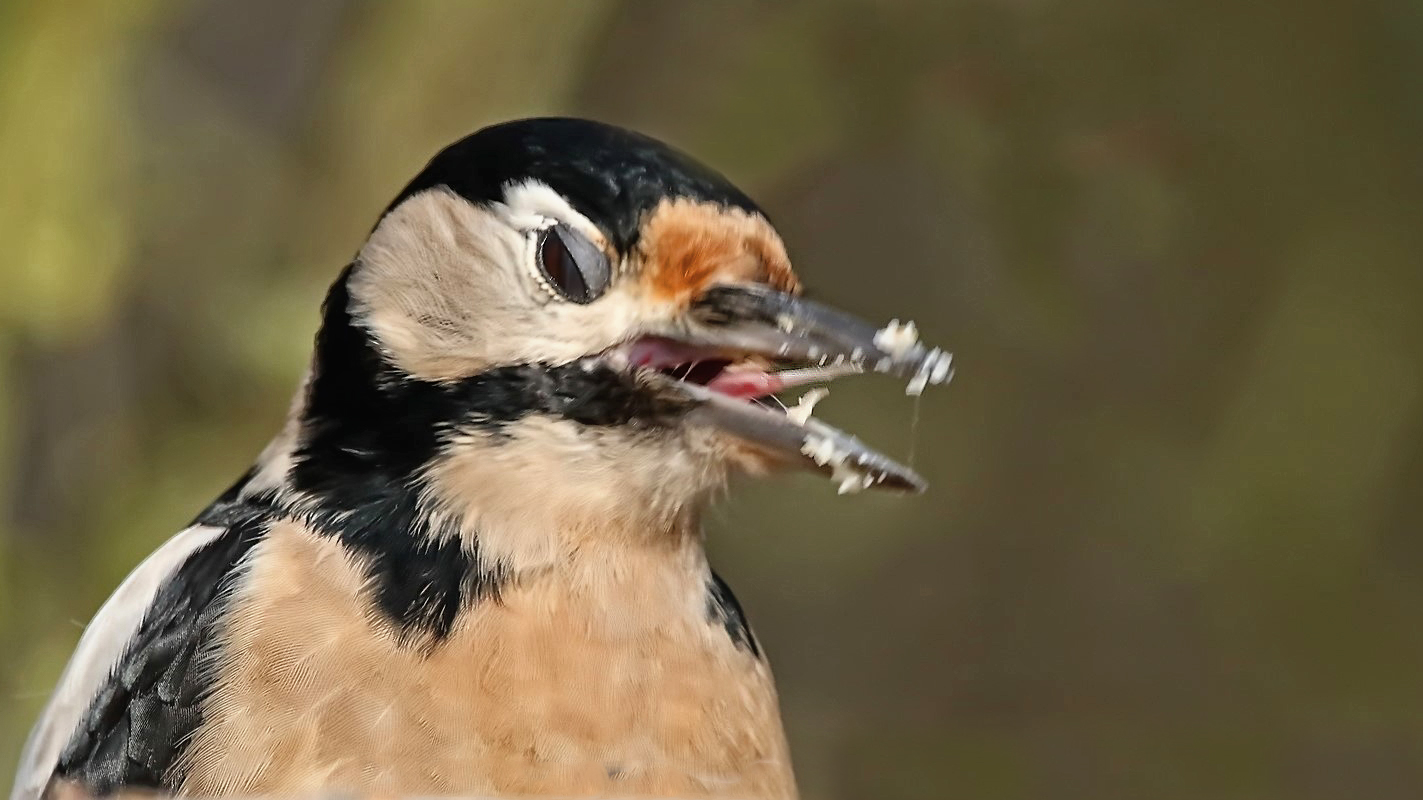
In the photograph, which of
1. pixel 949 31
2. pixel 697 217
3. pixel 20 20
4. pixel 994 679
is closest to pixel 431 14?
pixel 20 20

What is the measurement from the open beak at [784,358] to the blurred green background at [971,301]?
53cm

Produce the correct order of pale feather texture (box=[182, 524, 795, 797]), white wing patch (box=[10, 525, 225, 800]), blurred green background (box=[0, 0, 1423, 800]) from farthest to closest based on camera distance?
blurred green background (box=[0, 0, 1423, 800])
white wing patch (box=[10, 525, 225, 800])
pale feather texture (box=[182, 524, 795, 797])

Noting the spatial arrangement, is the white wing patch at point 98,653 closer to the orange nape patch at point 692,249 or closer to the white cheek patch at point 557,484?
the white cheek patch at point 557,484

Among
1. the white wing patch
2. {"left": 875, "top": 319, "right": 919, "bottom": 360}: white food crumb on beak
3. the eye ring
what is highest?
{"left": 875, "top": 319, "right": 919, "bottom": 360}: white food crumb on beak

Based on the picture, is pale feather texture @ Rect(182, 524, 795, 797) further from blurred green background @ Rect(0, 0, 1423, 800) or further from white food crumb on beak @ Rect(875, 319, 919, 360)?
blurred green background @ Rect(0, 0, 1423, 800)

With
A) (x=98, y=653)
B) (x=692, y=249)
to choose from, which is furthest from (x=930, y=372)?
(x=98, y=653)

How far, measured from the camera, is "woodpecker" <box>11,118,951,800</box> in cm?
74

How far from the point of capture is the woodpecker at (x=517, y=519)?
742 mm

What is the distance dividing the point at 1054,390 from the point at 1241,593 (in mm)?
310

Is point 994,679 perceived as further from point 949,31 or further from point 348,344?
point 348,344

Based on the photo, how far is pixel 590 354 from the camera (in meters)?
0.76

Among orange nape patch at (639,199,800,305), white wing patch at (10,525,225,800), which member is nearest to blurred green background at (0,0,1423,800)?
white wing patch at (10,525,225,800)

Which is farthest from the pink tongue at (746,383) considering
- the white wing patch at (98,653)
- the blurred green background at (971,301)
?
the blurred green background at (971,301)

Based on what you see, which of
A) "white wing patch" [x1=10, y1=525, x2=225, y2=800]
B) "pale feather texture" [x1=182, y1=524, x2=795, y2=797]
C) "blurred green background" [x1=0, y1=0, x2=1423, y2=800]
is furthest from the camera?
"blurred green background" [x1=0, y1=0, x2=1423, y2=800]
